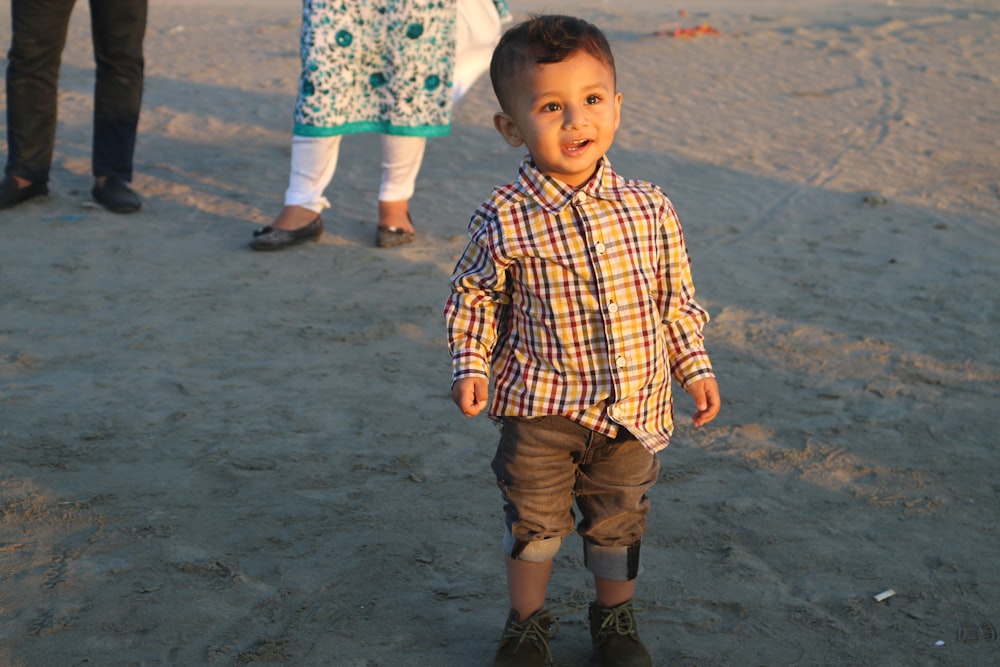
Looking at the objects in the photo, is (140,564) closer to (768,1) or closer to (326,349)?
(326,349)

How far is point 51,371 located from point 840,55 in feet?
28.8

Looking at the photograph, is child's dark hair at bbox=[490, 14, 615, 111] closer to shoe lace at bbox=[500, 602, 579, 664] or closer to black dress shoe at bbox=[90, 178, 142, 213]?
shoe lace at bbox=[500, 602, 579, 664]

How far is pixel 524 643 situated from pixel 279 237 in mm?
3175

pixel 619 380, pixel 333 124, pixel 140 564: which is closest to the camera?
pixel 619 380

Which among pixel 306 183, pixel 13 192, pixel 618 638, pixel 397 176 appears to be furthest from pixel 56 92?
pixel 618 638

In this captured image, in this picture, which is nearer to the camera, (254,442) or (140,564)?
(140,564)

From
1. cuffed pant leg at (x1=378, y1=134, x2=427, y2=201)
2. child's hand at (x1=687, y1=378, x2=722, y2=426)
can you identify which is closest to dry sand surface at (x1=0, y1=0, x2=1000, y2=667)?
cuffed pant leg at (x1=378, y1=134, x2=427, y2=201)

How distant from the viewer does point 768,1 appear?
601 inches

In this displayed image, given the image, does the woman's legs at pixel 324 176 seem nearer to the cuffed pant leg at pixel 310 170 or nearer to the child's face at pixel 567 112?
the cuffed pant leg at pixel 310 170

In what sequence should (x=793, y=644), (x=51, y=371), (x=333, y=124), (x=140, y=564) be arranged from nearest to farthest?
1. (x=793, y=644)
2. (x=140, y=564)
3. (x=51, y=371)
4. (x=333, y=124)

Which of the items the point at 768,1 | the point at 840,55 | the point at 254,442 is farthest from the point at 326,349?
the point at 768,1

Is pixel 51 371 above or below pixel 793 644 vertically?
below

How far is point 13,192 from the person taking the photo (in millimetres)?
5508

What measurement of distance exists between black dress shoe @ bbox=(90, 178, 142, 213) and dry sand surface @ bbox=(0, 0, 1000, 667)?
0.09 metres
